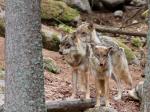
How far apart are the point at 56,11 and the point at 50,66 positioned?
5.07m

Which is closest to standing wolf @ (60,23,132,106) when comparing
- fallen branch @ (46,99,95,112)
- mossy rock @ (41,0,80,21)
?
fallen branch @ (46,99,95,112)

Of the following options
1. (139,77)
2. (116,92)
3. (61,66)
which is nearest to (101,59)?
(116,92)

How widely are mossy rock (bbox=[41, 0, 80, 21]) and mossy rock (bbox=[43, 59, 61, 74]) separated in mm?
4614

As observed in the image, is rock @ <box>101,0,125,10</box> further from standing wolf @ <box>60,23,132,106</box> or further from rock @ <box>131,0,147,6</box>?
standing wolf @ <box>60,23,132,106</box>

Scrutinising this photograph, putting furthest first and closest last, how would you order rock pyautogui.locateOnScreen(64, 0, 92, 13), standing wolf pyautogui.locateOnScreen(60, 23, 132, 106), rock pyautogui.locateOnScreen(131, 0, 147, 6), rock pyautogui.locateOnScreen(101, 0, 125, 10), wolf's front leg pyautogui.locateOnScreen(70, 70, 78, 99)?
rock pyautogui.locateOnScreen(131, 0, 147, 6)
rock pyautogui.locateOnScreen(101, 0, 125, 10)
rock pyautogui.locateOnScreen(64, 0, 92, 13)
wolf's front leg pyautogui.locateOnScreen(70, 70, 78, 99)
standing wolf pyautogui.locateOnScreen(60, 23, 132, 106)

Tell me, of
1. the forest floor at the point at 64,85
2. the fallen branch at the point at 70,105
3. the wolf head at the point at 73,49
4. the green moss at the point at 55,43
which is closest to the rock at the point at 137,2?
the forest floor at the point at 64,85

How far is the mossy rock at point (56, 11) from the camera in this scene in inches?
704

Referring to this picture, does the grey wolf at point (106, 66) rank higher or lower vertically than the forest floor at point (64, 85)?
higher

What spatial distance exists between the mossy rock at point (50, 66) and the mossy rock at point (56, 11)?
4.61 metres

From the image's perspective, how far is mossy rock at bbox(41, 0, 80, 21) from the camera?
17891 mm

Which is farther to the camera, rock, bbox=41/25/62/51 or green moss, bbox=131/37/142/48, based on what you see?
green moss, bbox=131/37/142/48

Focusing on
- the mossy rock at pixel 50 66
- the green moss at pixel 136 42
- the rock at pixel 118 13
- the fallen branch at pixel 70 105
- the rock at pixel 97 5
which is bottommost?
the fallen branch at pixel 70 105

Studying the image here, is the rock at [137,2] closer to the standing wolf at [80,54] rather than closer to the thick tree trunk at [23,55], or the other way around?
the standing wolf at [80,54]

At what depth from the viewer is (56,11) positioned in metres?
18.0
